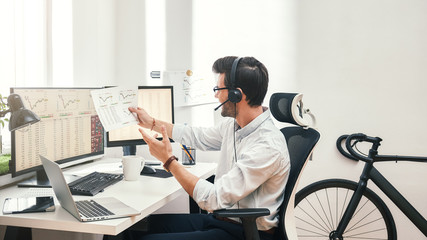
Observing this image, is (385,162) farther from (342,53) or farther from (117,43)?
(117,43)

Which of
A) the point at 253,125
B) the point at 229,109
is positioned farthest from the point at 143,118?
the point at 253,125

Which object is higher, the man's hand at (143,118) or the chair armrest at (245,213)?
the man's hand at (143,118)

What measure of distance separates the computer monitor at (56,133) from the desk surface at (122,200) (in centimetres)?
14

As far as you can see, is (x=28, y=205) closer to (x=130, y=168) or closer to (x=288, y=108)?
(x=130, y=168)

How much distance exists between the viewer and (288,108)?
1495 mm

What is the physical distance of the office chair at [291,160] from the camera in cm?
135

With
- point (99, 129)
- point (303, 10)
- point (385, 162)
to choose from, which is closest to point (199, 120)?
point (99, 129)

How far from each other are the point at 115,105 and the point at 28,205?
1.83 feet

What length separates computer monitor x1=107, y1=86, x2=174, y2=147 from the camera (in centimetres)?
208

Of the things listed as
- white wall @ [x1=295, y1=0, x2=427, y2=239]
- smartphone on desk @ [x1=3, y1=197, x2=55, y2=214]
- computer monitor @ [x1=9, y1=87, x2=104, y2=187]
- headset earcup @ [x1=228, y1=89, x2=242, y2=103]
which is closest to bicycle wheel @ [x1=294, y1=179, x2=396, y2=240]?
white wall @ [x1=295, y1=0, x2=427, y2=239]

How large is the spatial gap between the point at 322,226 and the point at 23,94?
1915 mm

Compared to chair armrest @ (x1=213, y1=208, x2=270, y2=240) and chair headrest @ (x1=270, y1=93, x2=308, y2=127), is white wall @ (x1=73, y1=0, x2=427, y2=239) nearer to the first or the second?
chair headrest @ (x1=270, y1=93, x2=308, y2=127)

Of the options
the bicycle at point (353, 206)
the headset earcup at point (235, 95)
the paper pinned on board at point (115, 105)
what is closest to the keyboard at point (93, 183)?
the paper pinned on board at point (115, 105)

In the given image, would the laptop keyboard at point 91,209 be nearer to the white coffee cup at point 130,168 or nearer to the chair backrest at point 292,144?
the white coffee cup at point 130,168
